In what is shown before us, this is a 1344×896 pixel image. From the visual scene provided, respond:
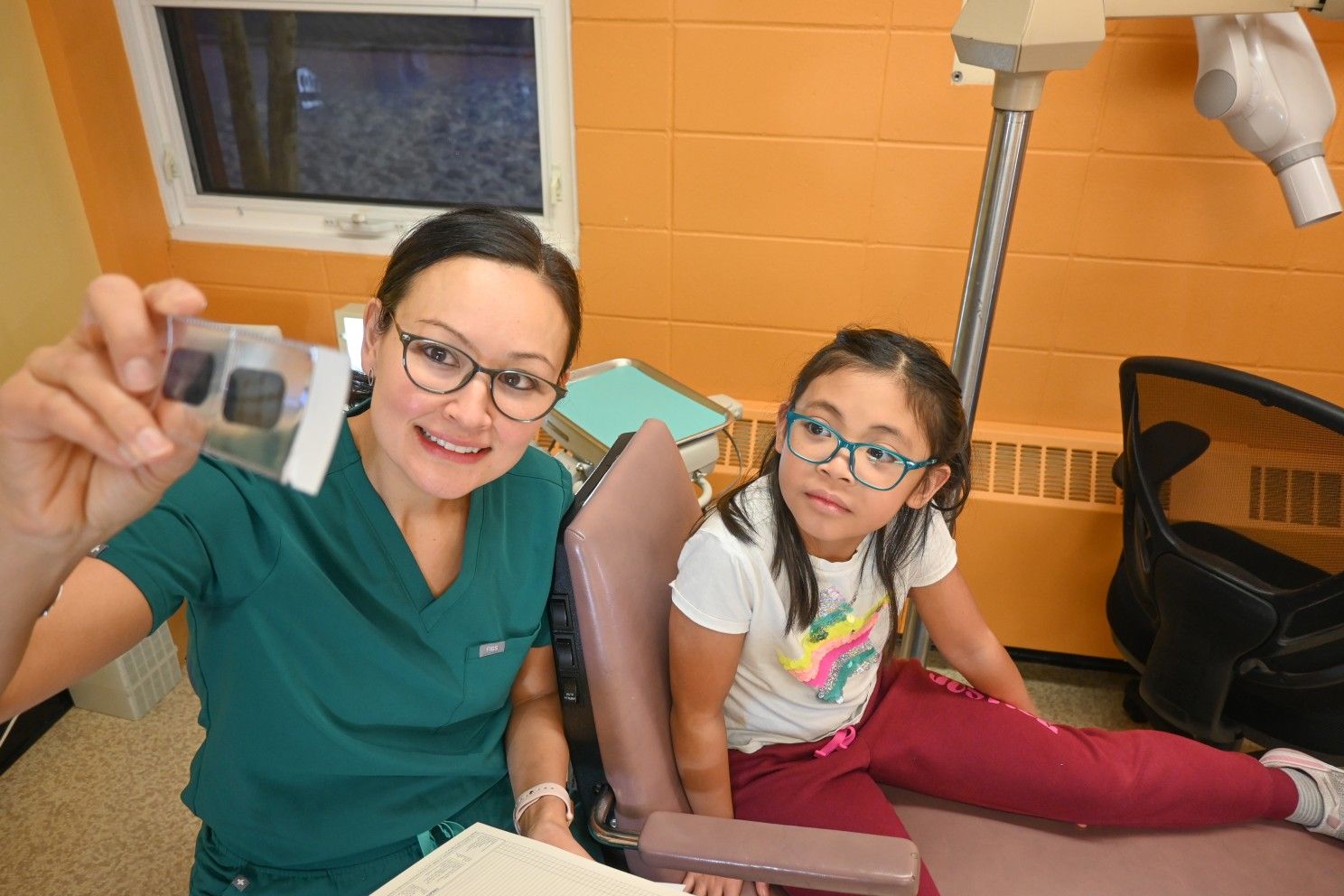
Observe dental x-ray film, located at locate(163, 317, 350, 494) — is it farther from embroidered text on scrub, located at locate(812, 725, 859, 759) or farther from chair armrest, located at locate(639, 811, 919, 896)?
embroidered text on scrub, located at locate(812, 725, 859, 759)

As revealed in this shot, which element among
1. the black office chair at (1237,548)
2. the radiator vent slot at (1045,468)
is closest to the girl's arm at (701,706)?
the black office chair at (1237,548)

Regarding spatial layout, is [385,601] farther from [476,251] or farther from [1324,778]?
[1324,778]

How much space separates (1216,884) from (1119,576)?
2.60 feet

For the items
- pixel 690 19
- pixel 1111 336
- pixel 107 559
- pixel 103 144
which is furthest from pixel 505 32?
pixel 107 559

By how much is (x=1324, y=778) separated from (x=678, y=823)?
41.9 inches

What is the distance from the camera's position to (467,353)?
3.35ft

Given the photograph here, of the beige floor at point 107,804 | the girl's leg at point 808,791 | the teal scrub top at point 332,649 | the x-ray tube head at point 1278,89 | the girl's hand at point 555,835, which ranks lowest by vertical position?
the beige floor at point 107,804

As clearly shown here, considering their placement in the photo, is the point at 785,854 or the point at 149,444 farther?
the point at 785,854

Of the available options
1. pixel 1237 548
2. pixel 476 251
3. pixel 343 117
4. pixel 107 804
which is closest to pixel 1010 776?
pixel 1237 548

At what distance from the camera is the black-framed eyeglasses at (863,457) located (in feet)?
4.12

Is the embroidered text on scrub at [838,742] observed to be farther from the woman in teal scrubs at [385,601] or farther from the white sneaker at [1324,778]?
the white sneaker at [1324,778]

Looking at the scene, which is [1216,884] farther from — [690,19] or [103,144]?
[103,144]

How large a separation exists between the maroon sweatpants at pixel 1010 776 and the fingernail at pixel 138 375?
3.57ft

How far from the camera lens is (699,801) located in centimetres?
134
